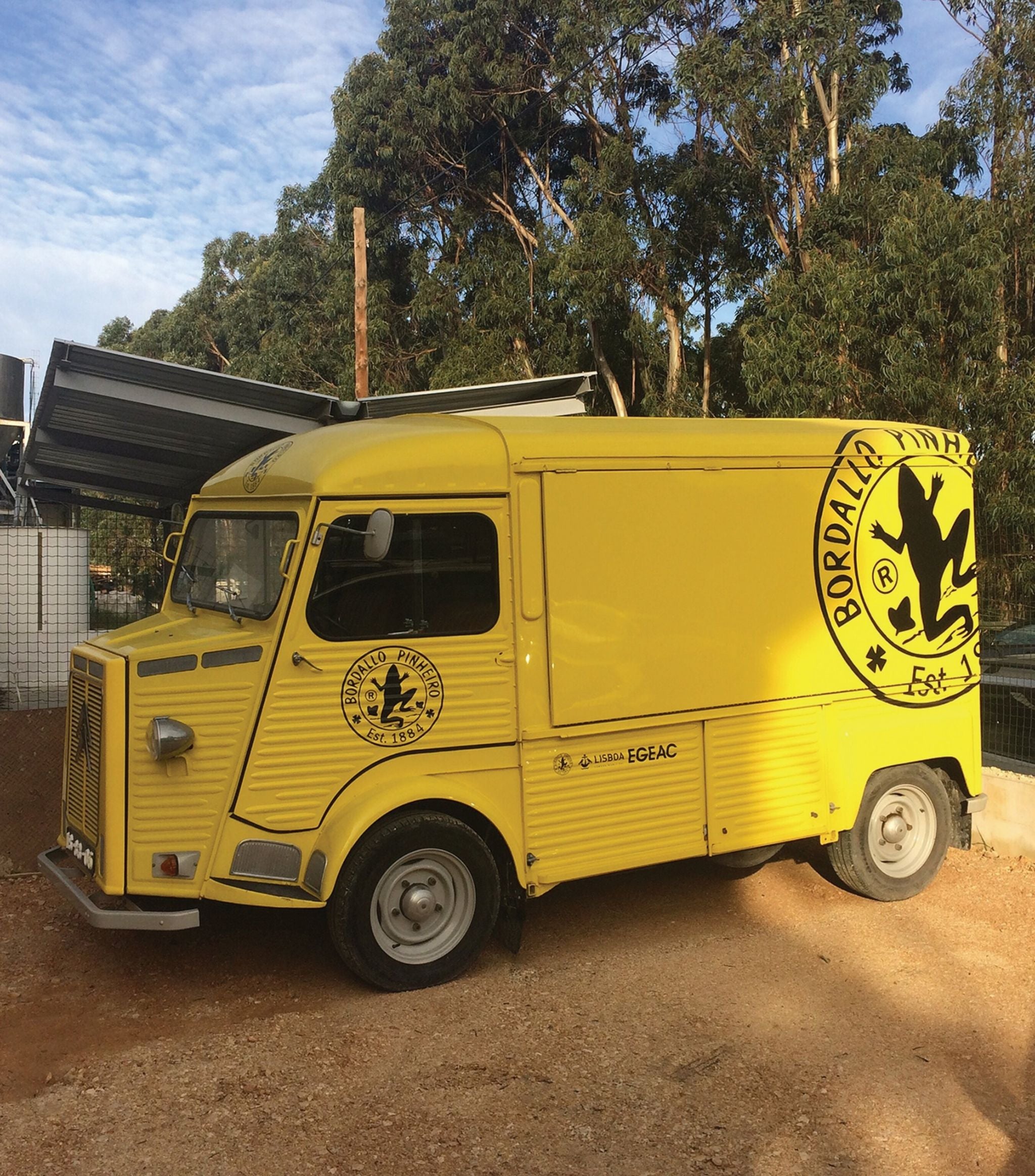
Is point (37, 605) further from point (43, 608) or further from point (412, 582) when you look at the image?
point (412, 582)

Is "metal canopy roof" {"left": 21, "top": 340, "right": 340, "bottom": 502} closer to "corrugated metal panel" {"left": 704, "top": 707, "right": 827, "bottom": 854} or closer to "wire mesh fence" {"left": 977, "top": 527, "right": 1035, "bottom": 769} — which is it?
"corrugated metal panel" {"left": 704, "top": 707, "right": 827, "bottom": 854}

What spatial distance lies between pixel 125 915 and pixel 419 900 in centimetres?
139

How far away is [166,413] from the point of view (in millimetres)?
8961

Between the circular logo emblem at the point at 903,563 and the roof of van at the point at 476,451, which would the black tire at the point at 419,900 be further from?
the circular logo emblem at the point at 903,563

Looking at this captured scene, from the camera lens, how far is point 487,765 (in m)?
5.27

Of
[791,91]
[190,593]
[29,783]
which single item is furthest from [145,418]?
[791,91]

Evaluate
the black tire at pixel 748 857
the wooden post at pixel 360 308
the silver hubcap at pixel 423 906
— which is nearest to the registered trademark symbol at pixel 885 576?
the black tire at pixel 748 857

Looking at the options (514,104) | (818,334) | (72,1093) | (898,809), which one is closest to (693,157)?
(514,104)

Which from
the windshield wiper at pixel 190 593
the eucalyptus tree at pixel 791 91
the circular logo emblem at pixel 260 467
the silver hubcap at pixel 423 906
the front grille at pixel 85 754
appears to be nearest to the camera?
the front grille at pixel 85 754

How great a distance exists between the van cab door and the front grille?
764 mm

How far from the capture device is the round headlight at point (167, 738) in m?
4.73

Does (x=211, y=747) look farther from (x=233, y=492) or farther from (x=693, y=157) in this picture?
(x=693, y=157)

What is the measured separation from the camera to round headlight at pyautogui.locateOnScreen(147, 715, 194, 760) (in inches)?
186

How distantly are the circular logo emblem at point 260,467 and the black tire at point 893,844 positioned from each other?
4093mm
